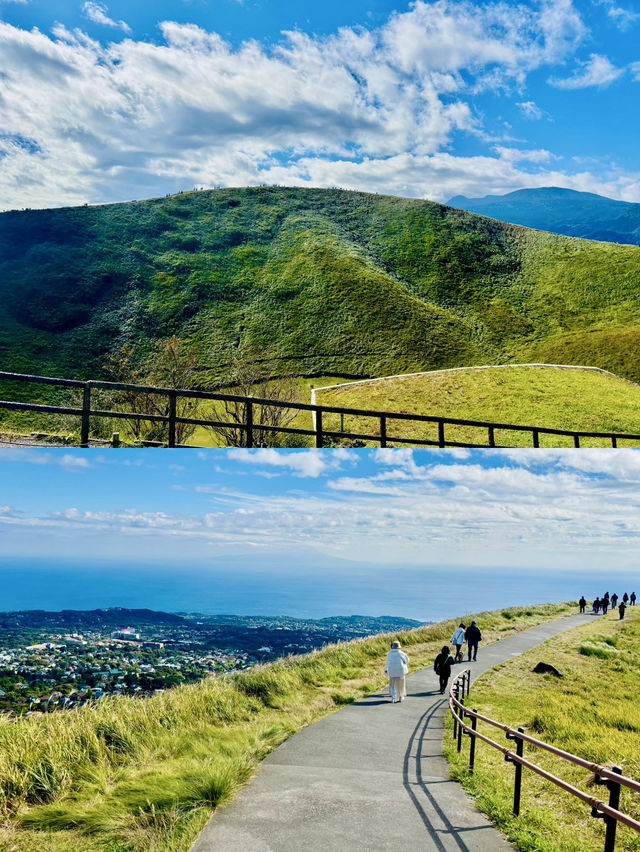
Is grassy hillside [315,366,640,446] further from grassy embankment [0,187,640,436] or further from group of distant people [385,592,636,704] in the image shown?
grassy embankment [0,187,640,436]

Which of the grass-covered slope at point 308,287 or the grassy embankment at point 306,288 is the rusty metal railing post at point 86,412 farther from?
the grass-covered slope at point 308,287

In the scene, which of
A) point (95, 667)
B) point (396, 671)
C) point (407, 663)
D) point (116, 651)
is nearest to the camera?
point (396, 671)

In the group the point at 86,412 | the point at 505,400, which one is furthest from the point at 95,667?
the point at 505,400

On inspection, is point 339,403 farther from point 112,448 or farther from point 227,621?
point 112,448

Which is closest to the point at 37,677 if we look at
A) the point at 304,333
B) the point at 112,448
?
the point at 112,448

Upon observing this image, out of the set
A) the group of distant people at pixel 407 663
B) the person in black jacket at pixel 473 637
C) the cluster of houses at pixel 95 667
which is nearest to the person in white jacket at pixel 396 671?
the group of distant people at pixel 407 663

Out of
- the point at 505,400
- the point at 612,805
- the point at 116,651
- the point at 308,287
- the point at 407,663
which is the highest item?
the point at 308,287

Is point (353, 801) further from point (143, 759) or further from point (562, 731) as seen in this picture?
point (562, 731)
